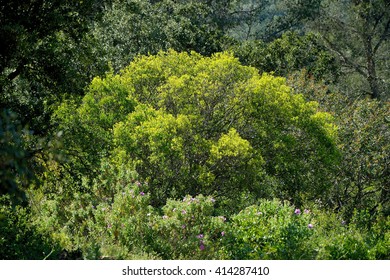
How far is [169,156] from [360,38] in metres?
20.5

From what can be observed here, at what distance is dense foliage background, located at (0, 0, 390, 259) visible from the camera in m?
9.59

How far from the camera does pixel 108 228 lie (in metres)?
10.5

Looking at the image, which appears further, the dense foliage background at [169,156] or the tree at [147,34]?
the tree at [147,34]

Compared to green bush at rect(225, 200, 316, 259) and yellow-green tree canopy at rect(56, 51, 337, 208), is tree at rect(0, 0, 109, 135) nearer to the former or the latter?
yellow-green tree canopy at rect(56, 51, 337, 208)

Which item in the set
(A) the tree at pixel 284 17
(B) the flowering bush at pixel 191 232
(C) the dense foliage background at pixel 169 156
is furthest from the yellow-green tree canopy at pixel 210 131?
(A) the tree at pixel 284 17

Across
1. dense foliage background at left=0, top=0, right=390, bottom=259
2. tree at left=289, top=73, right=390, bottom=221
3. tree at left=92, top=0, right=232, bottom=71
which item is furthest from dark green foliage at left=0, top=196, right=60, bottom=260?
tree at left=92, top=0, right=232, bottom=71

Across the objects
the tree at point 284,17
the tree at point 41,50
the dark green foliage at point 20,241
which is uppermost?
the tree at point 41,50

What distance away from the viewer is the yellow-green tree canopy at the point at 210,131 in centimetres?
1276

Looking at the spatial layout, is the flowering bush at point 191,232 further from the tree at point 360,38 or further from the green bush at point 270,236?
the tree at point 360,38

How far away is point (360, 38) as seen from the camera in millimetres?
31234

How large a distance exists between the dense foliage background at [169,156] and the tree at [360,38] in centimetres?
1084

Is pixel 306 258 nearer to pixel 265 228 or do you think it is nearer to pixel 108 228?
pixel 265 228

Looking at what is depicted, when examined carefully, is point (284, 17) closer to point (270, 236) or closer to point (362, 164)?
point (362, 164)

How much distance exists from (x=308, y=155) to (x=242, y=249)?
17.2 feet
